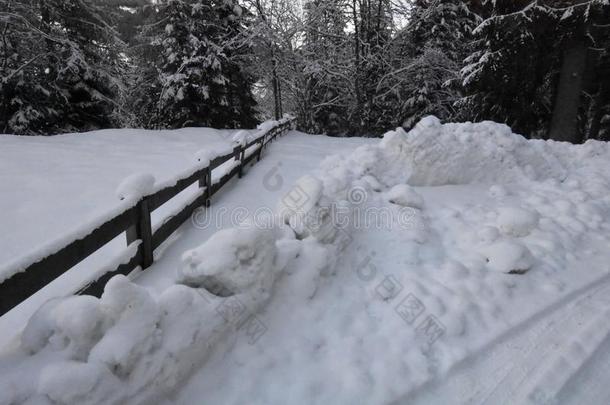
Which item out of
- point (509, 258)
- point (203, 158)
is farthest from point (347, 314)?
point (203, 158)

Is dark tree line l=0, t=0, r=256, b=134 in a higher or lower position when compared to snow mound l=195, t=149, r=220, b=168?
higher

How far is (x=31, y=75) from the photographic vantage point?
44.0 ft

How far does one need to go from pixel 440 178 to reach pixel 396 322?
413 centimetres

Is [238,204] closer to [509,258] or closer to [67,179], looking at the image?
[67,179]

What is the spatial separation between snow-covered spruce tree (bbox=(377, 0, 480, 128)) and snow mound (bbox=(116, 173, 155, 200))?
16.7m

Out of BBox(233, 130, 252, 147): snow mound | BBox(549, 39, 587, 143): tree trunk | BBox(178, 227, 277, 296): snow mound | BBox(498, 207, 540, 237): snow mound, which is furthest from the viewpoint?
BBox(549, 39, 587, 143): tree trunk

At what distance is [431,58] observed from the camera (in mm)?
17812

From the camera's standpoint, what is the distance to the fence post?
361 cm

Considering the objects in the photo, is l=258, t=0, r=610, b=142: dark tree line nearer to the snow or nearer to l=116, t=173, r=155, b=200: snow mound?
the snow

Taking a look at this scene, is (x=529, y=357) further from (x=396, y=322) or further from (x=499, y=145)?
(x=499, y=145)

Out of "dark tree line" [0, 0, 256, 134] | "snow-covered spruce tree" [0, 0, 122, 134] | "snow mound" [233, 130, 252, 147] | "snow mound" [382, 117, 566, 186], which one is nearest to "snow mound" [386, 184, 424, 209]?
"snow mound" [382, 117, 566, 186]

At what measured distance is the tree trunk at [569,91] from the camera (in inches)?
448

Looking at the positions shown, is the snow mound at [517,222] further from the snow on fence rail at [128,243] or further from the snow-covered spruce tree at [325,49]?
the snow-covered spruce tree at [325,49]

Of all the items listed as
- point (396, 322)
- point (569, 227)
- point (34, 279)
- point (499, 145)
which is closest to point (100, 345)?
point (34, 279)
